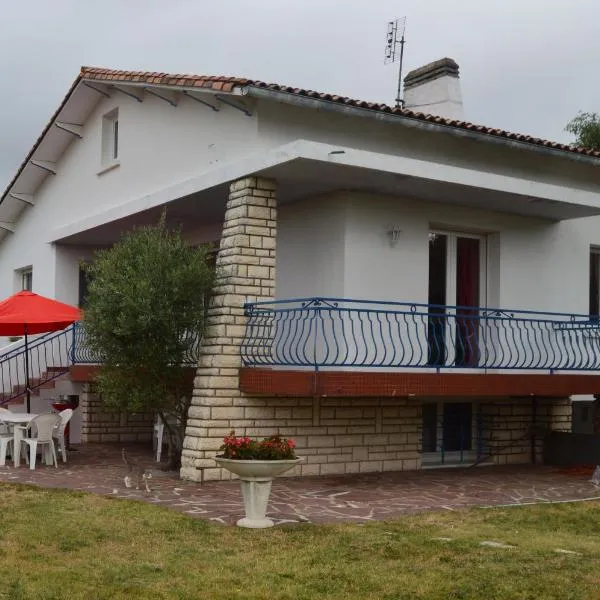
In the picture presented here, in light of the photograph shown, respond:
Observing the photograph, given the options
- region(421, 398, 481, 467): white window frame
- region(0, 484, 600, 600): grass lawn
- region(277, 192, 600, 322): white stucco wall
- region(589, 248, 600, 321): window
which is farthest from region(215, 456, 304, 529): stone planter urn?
region(589, 248, 600, 321): window

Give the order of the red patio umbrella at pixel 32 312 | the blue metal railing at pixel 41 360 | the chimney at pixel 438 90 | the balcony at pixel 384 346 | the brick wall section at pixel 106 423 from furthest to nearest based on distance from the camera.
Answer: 1. the chimney at pixel 438 90
2. the brick wall section at pixel 106 423
3. the blue metal railing at pixel 41 360
4. the red patio umbrella at pixel 32 312
5. the balcony at pixel 384 346

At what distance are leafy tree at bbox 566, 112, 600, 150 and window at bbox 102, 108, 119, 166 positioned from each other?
65.6 feet

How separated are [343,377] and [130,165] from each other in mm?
6601

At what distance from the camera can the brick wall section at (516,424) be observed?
48.4 feet

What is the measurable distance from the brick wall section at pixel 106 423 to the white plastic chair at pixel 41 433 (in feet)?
11.0

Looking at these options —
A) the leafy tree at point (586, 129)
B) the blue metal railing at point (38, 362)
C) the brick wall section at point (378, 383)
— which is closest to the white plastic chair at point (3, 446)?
the brick wall section at point (378, 383)

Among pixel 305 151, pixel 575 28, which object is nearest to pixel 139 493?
pixel 305 151

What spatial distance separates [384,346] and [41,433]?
5072 mm

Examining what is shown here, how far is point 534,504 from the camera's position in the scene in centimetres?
1030

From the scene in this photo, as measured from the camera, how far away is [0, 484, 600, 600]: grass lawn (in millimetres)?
6512

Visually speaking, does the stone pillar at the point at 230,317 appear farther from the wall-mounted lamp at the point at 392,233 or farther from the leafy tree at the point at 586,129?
the leafy tree at the point at 586,129

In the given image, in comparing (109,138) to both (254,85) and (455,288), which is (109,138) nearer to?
(254,85)

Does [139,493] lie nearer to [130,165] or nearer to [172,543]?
[172,543]

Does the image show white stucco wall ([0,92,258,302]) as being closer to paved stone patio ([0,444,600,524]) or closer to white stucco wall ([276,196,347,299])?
white stucco wall ([276,196,347,299])
